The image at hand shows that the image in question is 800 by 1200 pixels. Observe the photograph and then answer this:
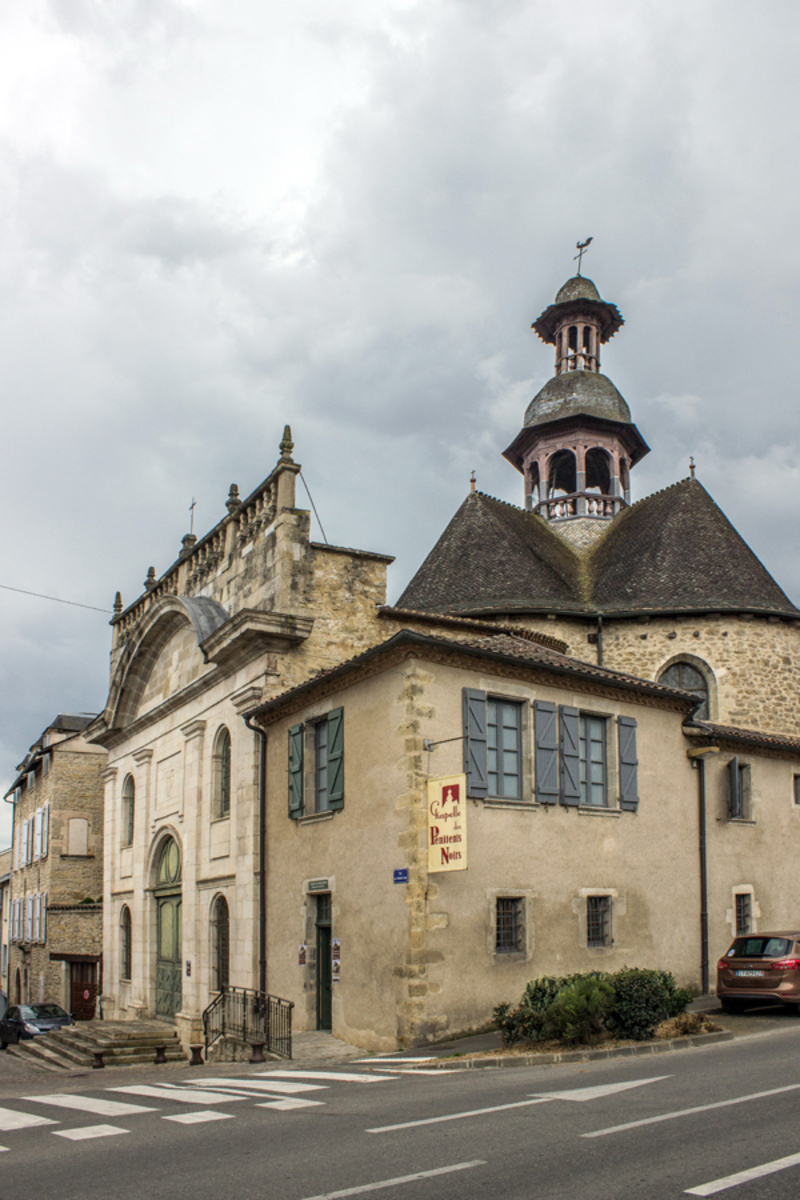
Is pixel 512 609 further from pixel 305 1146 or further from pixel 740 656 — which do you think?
pixel 305 1146

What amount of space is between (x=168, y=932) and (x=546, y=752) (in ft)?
40.1

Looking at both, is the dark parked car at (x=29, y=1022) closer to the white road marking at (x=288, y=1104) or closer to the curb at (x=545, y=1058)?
the curb at (x=545, y=1058)

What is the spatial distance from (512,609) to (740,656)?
5757 mm

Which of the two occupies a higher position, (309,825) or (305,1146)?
(309,825)

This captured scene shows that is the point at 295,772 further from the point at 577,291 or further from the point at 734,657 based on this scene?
the point at 577,291

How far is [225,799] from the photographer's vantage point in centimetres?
2188

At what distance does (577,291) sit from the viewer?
40406 mm

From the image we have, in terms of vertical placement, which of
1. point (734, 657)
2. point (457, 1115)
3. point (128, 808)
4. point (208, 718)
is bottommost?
point (457, 1115)

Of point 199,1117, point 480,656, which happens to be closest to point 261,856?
point 480,656

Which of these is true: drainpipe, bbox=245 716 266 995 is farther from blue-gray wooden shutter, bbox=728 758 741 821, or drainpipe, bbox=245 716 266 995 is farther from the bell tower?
the bell tower

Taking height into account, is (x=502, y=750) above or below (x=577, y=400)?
below

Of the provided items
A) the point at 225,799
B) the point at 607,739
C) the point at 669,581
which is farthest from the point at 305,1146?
the point at 669,581

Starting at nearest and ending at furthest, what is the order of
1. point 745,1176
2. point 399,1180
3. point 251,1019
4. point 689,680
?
point 745,1176 < point 399,1180 < point 251,1019 < point 689,680

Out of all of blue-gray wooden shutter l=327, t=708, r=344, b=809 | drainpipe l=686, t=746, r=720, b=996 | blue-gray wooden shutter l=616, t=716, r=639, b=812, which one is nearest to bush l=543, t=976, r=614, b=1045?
blue-gray wooden shutter l=327, t=708, r=344, b=809
